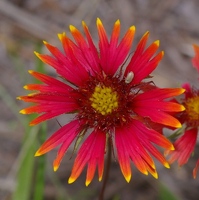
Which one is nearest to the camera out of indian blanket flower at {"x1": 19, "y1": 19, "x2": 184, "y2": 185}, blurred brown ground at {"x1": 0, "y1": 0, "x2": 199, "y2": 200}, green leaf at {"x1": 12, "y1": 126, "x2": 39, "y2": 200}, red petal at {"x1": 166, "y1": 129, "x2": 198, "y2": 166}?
indian blanket flower at {"x1": 19, "y1": 19, "x2": 184, "y2": 185}

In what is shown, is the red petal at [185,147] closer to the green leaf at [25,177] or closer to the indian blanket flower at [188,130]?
the indian blanket flower at [188,130]

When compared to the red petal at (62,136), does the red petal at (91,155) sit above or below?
below

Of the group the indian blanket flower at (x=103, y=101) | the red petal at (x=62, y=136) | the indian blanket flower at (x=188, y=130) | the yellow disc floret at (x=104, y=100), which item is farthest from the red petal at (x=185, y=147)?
the red petal at (x=62, y=136)

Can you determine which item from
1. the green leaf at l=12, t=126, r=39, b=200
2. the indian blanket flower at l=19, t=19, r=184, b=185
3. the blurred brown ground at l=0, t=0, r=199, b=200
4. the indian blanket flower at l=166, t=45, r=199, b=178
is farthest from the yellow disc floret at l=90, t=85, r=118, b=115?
the blurred brown ground at l=0, t=0, r=199, b=200

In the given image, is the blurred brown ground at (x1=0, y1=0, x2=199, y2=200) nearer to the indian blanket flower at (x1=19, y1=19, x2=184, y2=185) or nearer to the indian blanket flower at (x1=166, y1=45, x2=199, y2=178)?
the indian blanket flower at (x1=166, y1=45, x2=199, y2=178)

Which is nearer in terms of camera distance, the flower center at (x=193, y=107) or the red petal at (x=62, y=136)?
the red petal at (x=62, y=136)

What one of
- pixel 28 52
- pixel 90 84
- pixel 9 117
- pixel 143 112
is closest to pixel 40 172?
pixel 90 84

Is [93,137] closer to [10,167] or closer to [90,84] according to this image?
[90,84]
